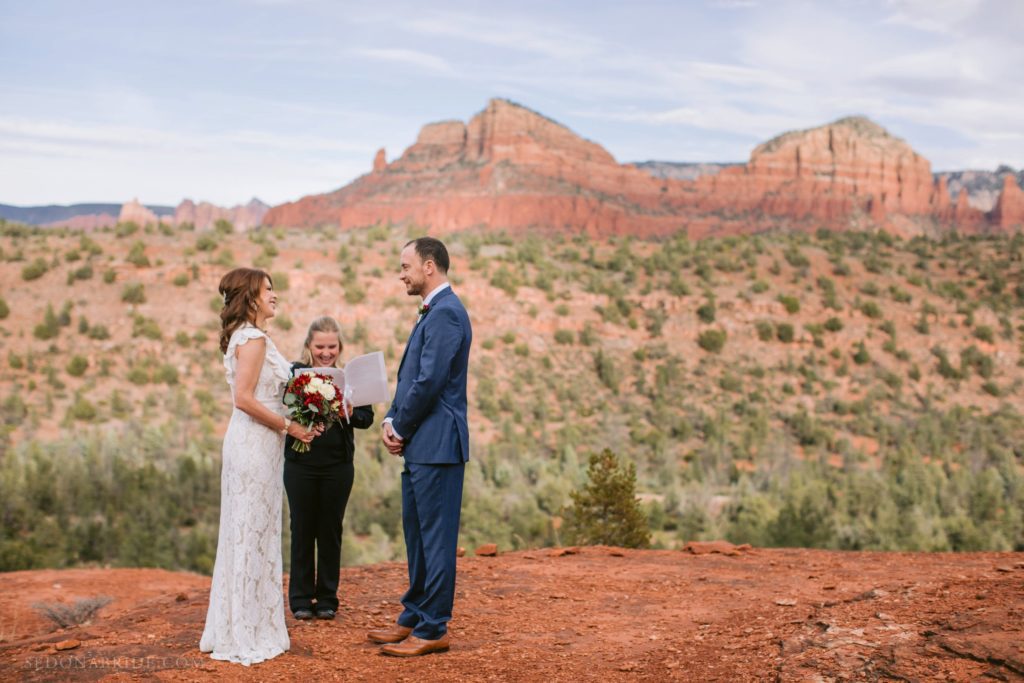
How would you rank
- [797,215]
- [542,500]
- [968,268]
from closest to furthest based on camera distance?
[542,500] < [968,268] < [797,215]

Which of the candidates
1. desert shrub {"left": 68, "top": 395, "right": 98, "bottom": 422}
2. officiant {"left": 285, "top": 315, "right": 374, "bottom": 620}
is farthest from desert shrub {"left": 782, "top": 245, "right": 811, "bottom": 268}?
officiant {"left": 285, "top": 315, "right": 374, "bottom": 620}

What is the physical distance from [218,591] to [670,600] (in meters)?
3.32

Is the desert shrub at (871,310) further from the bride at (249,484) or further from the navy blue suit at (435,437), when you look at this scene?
the bride at (249,484)

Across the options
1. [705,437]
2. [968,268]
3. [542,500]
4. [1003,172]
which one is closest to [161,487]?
[542,500]

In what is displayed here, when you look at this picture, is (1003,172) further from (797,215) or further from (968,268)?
(968,268)

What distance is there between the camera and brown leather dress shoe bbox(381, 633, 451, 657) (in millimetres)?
5184

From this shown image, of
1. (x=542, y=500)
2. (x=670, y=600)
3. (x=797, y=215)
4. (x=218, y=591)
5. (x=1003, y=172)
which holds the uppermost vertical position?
(x=1003, y=172)

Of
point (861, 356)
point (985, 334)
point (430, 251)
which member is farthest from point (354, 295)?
point (430, 251)

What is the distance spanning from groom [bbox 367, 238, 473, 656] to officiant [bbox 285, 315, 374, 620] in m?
0.80

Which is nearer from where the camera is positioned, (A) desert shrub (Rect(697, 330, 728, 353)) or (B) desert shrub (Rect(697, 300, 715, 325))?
(A) desert shrub (Rect(697, 330, 728, 353))

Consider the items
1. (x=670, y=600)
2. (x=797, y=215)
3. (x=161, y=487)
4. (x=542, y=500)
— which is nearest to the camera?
(x=670, y=600)

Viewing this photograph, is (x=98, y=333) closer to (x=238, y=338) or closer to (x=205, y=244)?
(x=205, y=244)

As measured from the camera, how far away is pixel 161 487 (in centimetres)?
1759

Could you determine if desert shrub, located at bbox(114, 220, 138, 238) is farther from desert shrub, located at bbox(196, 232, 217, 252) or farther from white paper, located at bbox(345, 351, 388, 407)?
white paper, located at bbox(345, 351, 388, 407)
